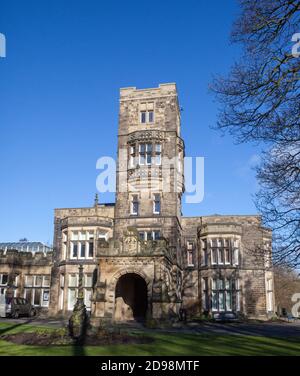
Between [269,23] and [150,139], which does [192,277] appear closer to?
[150,139]

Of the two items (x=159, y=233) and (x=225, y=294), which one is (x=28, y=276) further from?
(x=225, y=294)

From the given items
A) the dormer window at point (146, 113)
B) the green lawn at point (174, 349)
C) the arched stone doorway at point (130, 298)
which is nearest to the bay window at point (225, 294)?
the arched stone doorway at point (130, 298)

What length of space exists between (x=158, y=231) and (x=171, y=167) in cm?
503

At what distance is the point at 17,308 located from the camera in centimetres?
3041

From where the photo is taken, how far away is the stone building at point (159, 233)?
30.4 m

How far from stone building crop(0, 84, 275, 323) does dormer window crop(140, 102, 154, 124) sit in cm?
8

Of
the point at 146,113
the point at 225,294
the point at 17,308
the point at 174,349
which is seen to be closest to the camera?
the point at 174,349

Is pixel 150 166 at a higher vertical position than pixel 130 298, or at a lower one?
higher

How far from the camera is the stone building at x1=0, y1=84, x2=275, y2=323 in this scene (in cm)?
3039

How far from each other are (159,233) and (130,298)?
5082mm

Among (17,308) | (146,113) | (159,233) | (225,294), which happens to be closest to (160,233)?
(159,233)

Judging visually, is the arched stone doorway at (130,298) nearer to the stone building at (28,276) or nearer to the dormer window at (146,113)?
the stone building at (28,276)
